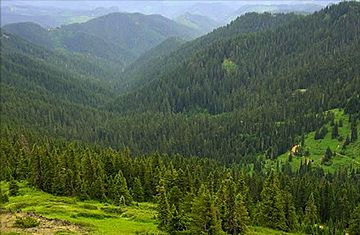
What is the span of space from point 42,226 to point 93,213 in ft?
66.5

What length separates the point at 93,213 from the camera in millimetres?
93312

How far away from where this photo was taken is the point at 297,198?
144 metres

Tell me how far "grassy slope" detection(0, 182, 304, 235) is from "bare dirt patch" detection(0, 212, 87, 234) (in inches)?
42.0

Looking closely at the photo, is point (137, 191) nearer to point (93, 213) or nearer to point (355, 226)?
point (93, 213)

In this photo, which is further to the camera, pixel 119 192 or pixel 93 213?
pixel 119 192

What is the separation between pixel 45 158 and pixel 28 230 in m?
53.2

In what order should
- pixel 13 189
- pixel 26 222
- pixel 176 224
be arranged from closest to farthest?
pixel 26 222 → pixel 176 224 → pixel 13 189

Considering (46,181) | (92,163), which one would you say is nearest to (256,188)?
(92,163)

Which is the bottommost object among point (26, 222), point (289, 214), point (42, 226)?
point (289, 214)

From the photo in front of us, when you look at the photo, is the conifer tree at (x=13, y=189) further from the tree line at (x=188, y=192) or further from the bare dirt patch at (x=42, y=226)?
the bare dirt patch at (x=42, y=226)

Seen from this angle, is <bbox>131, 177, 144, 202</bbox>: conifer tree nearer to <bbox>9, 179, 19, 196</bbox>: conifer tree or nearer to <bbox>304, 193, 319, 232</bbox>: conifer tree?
<bbox>9, 179, 19, 196</bbox>: conifer tree

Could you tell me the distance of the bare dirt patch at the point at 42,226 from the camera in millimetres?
70562

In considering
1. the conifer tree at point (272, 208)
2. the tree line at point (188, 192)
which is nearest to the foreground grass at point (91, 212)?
the tree line at point (188, 192)

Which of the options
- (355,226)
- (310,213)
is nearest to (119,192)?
(310,213)
